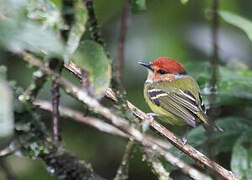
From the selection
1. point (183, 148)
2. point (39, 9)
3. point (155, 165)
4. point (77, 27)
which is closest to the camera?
point (77, 27)

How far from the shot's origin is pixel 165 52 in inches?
190

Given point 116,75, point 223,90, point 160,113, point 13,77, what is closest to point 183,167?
point 116,75

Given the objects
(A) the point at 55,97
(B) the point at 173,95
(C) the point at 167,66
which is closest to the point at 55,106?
(A) the point at 55,97

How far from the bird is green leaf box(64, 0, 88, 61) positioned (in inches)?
77.7

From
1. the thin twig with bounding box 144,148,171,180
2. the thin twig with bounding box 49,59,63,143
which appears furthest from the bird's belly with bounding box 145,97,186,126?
the thin twig with bounding box 49,59,63,143

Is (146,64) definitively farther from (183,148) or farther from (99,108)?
(99,108)

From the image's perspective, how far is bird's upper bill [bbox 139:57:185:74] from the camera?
14.0ft

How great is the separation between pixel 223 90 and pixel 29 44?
2.18 meters

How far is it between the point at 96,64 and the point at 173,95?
99.5 inches

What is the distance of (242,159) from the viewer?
9.75 ft

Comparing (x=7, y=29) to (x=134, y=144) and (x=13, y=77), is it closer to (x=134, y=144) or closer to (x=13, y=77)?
(x=134, y=144)

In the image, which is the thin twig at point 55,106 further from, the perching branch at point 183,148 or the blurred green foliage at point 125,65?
the perching branch at point 183,148

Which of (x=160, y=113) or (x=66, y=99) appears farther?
(x=66, y=99)

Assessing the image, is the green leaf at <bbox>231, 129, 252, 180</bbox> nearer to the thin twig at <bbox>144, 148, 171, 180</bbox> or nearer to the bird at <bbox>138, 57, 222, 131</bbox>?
the bird at <bbox>138, 57, 222, 131</bbox>
